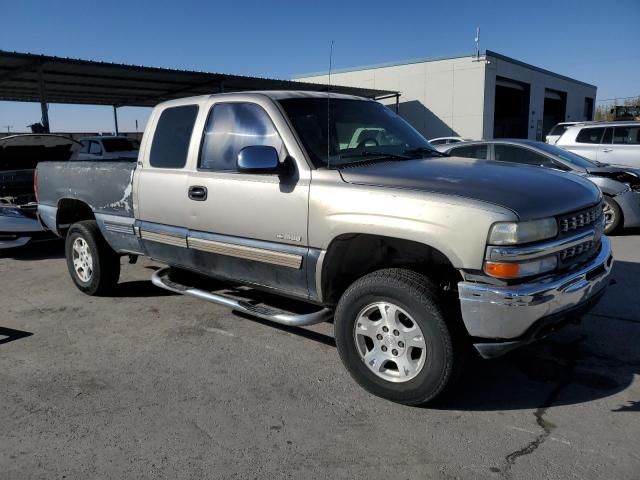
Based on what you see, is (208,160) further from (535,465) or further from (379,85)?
(379,85)

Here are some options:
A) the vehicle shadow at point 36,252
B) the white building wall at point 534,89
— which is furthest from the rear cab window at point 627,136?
the white building wall at point 534,89

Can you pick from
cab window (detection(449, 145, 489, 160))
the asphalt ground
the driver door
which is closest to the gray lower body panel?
the asphalt ground

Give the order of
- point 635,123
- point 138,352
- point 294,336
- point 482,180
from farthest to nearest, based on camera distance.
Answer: point 635,123, point 294,336, point 138,352, point 482,180

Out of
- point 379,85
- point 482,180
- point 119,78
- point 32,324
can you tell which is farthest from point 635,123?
point 379,85

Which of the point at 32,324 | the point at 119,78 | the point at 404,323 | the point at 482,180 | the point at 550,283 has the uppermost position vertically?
the point at 119,78

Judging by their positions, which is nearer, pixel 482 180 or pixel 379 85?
pixel 482 180

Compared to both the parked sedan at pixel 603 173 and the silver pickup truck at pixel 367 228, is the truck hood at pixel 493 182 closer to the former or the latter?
the silver pickup truck at pixel 367 228

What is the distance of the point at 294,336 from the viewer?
454cm

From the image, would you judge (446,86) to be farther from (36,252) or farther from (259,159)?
(259,159)

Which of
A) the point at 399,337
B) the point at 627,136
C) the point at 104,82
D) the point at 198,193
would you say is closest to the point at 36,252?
the point at 198,193

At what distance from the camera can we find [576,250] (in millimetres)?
3262

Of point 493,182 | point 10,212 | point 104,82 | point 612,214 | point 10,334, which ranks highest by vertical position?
point 104,82

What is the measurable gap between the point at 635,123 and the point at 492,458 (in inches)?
442

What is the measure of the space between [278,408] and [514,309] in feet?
5.03
